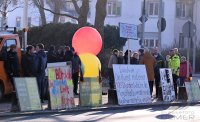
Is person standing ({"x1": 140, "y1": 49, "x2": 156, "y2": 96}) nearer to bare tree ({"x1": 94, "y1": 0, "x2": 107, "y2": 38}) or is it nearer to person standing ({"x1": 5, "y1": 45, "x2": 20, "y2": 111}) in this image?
person standing ({"x1": 5, "y1": 45, "x2": 20, "y2": 111})

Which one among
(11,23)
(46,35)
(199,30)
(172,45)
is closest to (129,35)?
(46,35)

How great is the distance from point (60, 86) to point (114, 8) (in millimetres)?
37006

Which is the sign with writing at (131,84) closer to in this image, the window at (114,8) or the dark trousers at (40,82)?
the dark trousers at (40,82)

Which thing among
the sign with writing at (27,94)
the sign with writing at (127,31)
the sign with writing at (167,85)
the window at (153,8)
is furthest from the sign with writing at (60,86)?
the window at (153,8)

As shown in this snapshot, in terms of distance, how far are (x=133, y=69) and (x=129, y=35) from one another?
1239 mm

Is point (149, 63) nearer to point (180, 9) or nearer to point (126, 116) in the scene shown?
point (126, 116)

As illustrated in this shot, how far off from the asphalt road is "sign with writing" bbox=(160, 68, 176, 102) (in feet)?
6.26

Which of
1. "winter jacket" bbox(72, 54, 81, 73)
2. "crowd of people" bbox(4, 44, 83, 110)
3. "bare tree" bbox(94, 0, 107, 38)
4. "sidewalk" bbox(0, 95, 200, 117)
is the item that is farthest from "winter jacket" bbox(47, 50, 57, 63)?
"bare tree" bbox(94, 0, 107, 38)

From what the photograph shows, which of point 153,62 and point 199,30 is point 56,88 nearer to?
point 153,62

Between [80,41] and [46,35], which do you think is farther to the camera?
[46,35]

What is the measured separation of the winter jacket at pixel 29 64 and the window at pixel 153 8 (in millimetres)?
35379

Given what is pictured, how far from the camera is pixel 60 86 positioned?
1469 centimetres

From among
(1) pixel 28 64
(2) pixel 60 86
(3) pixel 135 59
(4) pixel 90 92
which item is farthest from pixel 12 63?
(3) pixel 135 59

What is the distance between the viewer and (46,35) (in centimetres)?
3034
